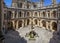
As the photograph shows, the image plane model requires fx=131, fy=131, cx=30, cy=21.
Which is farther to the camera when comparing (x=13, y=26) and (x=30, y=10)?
(x=30, y=10)

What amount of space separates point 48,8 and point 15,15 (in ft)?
34.9

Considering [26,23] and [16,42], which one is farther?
[26,23]

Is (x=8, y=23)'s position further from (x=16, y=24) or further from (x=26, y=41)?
(x=26, y=41)

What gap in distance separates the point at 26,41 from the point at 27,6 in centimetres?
2559

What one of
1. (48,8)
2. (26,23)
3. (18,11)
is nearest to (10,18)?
(18,11)

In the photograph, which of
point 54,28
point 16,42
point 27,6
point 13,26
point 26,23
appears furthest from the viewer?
point 27,6

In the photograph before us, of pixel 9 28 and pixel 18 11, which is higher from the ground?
pixel 18 11

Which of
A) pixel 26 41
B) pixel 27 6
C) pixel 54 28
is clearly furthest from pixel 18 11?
pixel 26 41

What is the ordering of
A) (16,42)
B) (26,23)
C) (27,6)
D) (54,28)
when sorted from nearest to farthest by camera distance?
(16,42), (54,28), (26,23), (27,6)

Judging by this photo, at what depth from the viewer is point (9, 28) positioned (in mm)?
39719

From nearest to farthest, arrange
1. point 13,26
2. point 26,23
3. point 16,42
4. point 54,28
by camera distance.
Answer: point 16,42 → point 54,28 → point 13,26 → point 26,23

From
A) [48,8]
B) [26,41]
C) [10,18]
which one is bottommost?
[26,41]

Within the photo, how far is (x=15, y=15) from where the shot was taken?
41656 mm

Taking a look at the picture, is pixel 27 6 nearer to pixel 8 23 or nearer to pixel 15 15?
pixel 15 15
